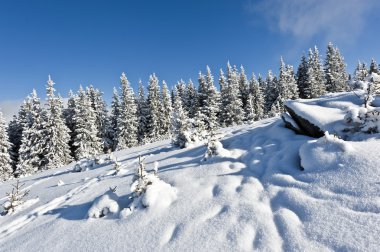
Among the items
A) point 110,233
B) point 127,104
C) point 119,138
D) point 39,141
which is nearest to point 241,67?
point 127,104

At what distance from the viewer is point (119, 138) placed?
44969 mm

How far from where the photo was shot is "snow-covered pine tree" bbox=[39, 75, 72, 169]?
37.5m

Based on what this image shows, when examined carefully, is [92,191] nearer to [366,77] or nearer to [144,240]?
[144,240]

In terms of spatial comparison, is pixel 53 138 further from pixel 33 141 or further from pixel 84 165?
pixel 84 165

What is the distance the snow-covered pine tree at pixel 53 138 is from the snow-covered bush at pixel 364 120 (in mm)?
36334

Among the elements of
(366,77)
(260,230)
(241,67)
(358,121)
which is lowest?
(260,230)

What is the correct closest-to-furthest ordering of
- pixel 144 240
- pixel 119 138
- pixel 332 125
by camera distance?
pixel 144 240, pixel 332 125, pixel 119 138

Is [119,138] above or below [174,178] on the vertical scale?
above

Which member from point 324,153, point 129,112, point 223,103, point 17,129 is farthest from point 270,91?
point 324,153

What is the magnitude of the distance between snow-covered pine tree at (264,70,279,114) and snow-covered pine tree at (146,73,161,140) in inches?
907

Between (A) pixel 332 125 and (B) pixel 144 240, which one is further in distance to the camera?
(A) pixel 332 125

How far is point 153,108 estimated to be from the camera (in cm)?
5003

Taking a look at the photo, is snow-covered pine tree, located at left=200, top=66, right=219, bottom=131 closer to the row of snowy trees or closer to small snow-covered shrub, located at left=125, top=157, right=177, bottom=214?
the row of snowy trees

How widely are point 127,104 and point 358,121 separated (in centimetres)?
4346
